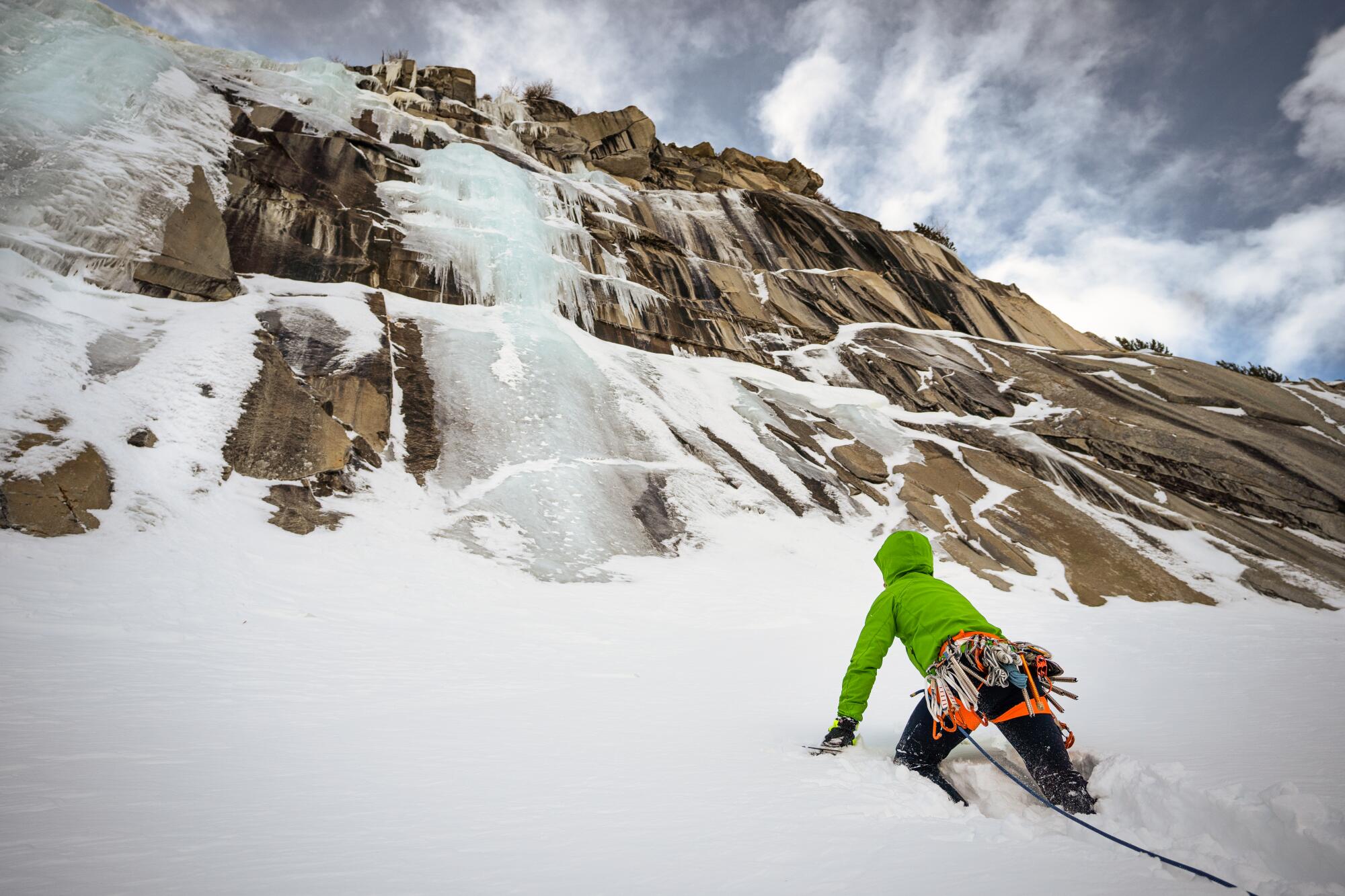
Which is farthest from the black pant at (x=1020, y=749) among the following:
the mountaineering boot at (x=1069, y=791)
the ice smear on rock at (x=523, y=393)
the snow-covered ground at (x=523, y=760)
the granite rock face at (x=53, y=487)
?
the granite rock face at (x=53, y=487)

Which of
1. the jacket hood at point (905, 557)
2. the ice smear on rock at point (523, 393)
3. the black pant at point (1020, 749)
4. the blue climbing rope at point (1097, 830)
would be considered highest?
the ice smear on rock at point (523, 393)

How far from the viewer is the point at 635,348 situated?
21.8m

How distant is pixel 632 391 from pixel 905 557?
48.0 ft

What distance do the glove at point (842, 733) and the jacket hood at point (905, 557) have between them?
0.87 m

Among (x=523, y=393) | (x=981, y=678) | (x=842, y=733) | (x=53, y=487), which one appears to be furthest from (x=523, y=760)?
(x=523, y=393)

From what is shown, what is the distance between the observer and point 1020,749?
2.89m

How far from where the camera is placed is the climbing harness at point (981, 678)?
2.88m

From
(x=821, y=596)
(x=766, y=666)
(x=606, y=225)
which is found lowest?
(x=766, y=666)

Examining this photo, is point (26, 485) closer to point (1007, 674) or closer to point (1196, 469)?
point (1007, 674)

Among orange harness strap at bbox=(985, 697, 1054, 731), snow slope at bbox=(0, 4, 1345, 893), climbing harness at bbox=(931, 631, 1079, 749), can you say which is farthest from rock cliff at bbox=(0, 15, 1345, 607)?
orange harness strap at bbox=(985, 697, 1054, 731)

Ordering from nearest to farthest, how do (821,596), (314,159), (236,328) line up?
1. (821,596)
2. (236,328)
3. (314,159)

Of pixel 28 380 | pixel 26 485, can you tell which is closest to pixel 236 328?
pixel 28 380

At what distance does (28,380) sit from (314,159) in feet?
49.8

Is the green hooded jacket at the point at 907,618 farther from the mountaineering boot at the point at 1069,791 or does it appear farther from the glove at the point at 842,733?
the mountaineering boot at the point at 1069,791
